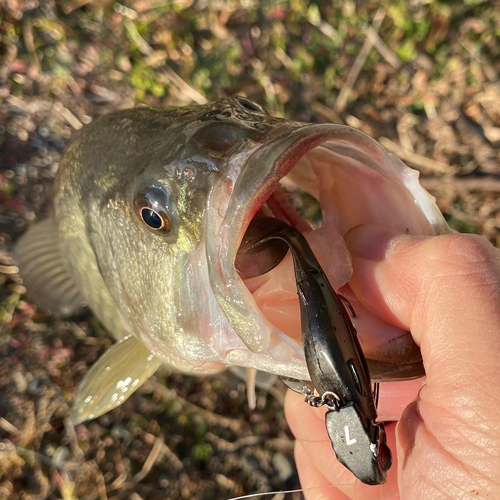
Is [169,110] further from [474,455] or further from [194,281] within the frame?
[474,455]

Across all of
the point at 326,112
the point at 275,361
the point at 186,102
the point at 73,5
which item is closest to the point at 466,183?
the point at 326,112

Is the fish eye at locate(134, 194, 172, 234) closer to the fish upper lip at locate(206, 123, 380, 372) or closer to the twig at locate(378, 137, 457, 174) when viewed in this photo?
the fish upper lip at locate(206, 123, 380, 372)

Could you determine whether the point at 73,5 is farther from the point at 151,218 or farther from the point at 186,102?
the point at 151,218

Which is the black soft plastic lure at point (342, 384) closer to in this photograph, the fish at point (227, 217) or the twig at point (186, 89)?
the fish at point (227, 217)

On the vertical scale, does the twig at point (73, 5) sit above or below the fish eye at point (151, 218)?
above

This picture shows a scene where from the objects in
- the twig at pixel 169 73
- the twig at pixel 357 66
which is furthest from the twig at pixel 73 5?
the twig at pixel 357 66

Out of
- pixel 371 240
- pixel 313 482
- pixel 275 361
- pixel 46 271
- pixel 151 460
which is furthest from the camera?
pixel 151 460

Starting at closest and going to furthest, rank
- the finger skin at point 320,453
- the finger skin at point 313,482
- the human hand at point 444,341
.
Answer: the human hand at point 444,341, the finger skin at point 320,453, the finger skin at point 313,482
